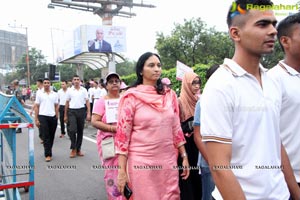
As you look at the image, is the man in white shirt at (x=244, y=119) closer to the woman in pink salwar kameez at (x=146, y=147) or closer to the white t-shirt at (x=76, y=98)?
the woman in pink salwar kameez at (x=146, y=147)

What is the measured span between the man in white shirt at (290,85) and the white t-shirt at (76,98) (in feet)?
17.1

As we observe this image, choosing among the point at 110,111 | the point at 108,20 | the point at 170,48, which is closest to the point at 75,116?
the point at 110,111

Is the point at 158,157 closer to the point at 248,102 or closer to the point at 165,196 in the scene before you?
the point at 165,196

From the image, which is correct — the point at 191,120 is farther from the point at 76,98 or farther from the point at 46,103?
the point at 76,98

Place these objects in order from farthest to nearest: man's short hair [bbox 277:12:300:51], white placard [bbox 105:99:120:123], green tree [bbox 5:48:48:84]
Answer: green tree [bbox 5:48:48:84]
white placard [bbox 105:99:120:123]
man's short hair [bbox 277:12:300:51]

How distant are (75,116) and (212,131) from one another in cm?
552

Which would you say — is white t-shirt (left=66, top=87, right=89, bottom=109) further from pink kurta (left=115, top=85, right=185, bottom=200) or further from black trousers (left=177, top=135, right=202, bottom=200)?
pink kurta (left=115, top=85, right=185, bottom=200)

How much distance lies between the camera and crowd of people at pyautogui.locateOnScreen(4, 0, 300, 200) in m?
1.31

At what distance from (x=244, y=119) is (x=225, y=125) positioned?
9 cm

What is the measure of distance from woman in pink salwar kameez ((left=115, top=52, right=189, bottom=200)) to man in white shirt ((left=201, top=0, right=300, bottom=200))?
42.5 inches

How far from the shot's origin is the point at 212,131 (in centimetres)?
130

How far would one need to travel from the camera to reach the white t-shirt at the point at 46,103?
622 cm

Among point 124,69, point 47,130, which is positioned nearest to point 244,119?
point 47,130

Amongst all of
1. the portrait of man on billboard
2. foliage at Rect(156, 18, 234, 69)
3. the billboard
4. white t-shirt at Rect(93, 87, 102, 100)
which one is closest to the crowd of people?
white t-shirt at Rect(93, 87, 102, 100)
